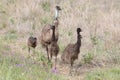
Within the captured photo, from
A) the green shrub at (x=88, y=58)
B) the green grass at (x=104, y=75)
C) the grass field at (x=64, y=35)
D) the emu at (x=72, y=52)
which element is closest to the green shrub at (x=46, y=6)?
the grass field at (x=64, y=35)

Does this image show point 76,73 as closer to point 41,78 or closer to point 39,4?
point 41,78

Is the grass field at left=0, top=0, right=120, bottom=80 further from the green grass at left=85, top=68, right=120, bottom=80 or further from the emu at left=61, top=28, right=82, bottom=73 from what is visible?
the emu at left=61, top=28, right=82, bottom=73

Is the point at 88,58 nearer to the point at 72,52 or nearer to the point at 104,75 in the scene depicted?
the point at 72,52

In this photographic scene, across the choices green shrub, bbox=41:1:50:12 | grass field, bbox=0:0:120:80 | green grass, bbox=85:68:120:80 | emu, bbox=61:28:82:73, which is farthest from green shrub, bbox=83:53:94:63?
green shrub, bbox=41:1:50:12

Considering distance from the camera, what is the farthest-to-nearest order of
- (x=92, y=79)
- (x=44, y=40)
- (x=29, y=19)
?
(x=29, y=19) < (x=44, y=40) < (x=92, y=79)

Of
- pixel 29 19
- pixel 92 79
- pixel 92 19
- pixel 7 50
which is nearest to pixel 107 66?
pixel 92 79

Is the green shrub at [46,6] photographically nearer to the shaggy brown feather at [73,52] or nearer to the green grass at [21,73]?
the shaggy brown feather at [73,52]

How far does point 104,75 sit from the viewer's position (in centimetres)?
841

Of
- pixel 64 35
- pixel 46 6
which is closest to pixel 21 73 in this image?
pixel 64 35

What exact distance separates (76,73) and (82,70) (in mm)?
429

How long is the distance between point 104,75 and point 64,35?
3.80 meters

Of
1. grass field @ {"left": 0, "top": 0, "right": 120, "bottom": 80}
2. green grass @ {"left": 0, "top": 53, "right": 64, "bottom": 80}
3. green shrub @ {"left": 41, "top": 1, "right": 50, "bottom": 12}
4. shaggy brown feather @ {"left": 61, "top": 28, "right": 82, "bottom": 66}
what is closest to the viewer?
green grass @ {"left": 0, "top": 53, "right": 64, "bottom": 80}

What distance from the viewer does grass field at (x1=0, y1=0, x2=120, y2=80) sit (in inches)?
323

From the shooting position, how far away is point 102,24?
12.5 meters
